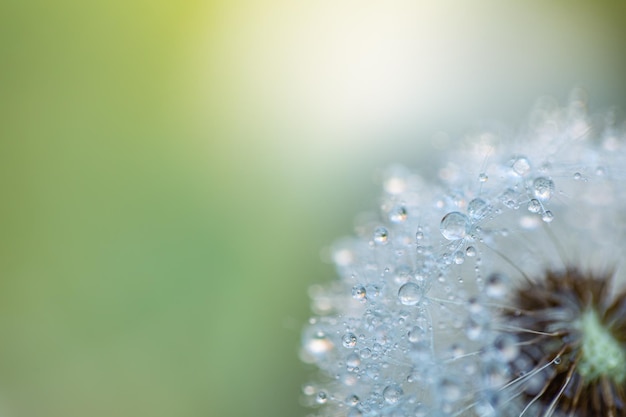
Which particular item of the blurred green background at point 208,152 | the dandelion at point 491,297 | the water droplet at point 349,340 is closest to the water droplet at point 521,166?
the dandelion at point 491,297

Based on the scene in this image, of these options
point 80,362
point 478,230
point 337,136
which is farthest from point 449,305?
point 337,136

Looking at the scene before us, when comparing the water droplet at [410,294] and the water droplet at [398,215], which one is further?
the water droplet at [398,215]

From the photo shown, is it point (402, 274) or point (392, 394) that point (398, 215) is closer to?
point (402, 274)

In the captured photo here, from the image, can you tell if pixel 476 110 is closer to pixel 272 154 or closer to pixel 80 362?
pixel 272 154

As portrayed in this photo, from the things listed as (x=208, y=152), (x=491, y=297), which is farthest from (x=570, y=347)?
(x=208, y=152)

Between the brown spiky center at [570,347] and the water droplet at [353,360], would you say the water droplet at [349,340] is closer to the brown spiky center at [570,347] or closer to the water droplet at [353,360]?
the water droplet at [353,360]

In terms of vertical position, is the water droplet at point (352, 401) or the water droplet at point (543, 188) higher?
the water droplet at point (543, 188)
